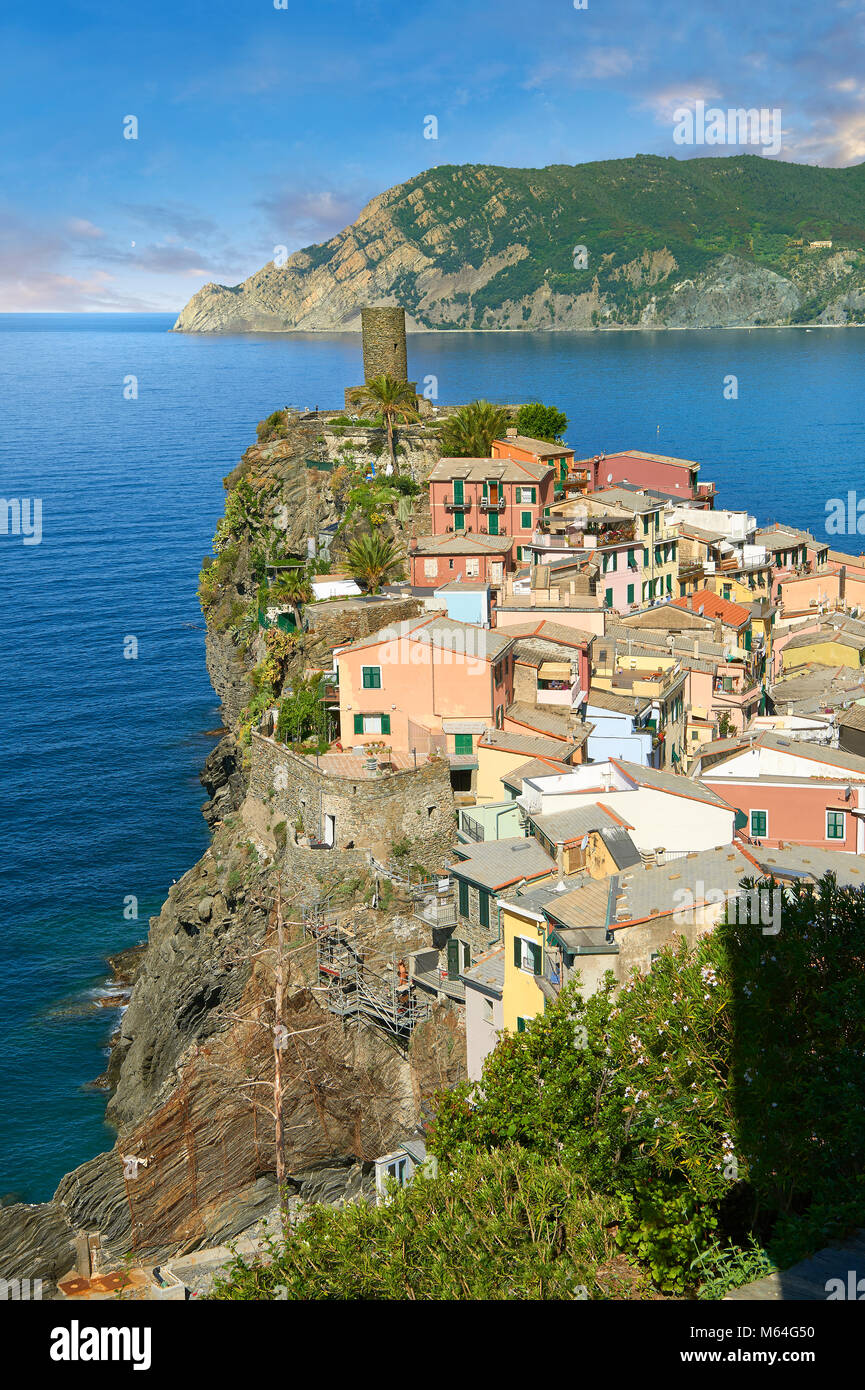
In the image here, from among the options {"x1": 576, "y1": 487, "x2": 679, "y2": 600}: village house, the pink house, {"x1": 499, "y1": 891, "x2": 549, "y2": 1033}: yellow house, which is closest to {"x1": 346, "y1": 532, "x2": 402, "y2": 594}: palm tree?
{"x1": 576, "y1": 487, "x2": 679, "y2": 600}: village house

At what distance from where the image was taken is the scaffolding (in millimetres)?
32062

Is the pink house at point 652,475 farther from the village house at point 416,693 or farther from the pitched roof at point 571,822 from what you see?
the pitched roof at point 571,822

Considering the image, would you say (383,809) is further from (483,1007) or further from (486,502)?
(486,502)

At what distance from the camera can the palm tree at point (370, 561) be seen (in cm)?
5062

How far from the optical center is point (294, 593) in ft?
165

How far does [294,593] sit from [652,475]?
105 ft

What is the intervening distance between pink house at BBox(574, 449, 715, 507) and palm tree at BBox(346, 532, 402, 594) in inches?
953

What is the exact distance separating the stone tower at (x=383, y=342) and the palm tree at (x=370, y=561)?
28474mm

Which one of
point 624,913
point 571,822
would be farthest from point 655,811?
point 624,913

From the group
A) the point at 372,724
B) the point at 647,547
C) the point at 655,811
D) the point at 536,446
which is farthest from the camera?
the point at 536,446

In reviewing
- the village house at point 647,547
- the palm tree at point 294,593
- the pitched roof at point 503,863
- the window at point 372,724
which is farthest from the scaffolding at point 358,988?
the village house at point 647,547
